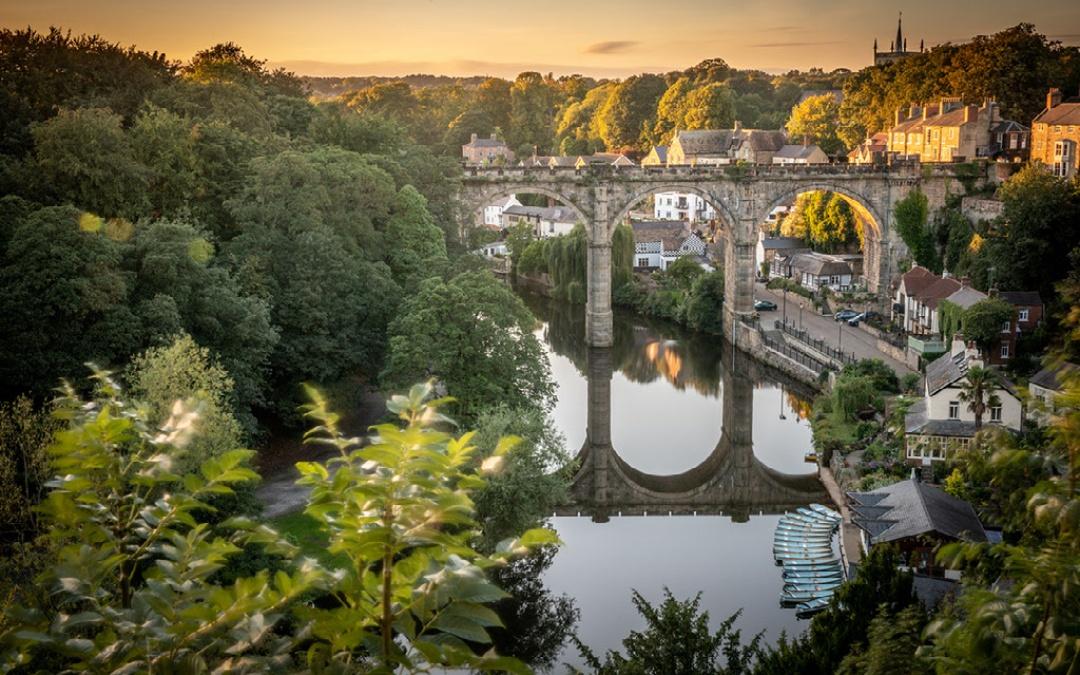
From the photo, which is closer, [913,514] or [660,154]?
[913,514]

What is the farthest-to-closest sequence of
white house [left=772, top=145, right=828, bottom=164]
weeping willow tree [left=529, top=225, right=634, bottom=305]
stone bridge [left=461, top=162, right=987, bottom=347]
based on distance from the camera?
white house [left=772, top=145, right=828, bottom=164], weeping willow tree [left=529, top=225, right=634, bottom=305], stone bridge [left=461, top=162, right=987, bottom=347]

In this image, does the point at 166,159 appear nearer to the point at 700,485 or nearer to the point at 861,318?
the point at 700,485

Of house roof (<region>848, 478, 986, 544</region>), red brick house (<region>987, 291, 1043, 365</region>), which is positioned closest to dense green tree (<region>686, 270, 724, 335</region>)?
red brick house (<region>987, 291, 1043, 365</region>)

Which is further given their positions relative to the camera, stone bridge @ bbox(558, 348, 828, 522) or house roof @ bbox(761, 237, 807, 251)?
house roof @ bbox(761, 237, 807, 251)

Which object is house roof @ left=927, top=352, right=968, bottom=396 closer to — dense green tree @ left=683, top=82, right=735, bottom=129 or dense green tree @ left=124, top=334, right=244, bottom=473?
dense green tree @ left=124, top=334, right=244, bottom=473

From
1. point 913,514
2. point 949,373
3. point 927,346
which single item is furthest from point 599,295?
point 913,514

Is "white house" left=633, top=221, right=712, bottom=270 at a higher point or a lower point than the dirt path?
higher

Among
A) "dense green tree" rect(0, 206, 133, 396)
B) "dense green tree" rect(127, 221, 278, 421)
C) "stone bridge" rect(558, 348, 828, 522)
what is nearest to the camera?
"dense green tree" rect(0, 206, 133, 396)
